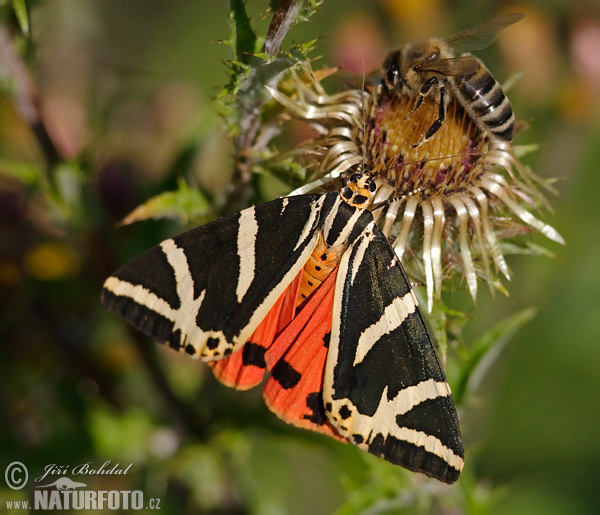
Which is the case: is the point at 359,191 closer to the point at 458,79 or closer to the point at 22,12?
the point at 458,79

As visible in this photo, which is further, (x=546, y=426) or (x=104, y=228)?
(x=546, y=426)

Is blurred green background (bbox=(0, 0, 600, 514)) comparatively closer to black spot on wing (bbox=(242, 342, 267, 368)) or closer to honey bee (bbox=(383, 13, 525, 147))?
honey bee (bbox=(383, 13, 525, 147))

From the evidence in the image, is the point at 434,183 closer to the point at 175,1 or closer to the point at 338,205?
the point at 338,205

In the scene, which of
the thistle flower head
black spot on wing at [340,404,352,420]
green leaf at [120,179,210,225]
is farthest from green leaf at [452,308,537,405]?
green leaf at [120,179,210,225]

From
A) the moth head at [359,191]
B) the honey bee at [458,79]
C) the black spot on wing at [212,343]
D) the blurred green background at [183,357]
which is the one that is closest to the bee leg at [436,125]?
the honey bee at [458,79]

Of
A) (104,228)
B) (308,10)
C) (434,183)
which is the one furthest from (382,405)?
(104,228)

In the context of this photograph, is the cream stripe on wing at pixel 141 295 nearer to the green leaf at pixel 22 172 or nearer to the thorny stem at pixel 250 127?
the thorny stem at pixel 250 127

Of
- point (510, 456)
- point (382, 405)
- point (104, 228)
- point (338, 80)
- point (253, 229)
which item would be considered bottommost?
point (510, 456)
